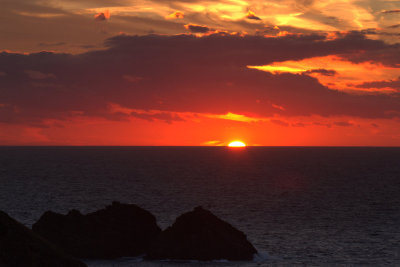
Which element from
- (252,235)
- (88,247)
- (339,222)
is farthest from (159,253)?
(339,222)

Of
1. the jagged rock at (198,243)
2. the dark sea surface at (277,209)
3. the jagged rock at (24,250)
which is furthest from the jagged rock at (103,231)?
the jagged rock at (24,250)

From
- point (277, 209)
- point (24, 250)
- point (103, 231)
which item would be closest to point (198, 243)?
point (103, 231)

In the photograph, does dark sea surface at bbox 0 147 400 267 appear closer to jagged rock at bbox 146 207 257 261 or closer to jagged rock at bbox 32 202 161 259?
jagged rock at bbox 146 207 257 261

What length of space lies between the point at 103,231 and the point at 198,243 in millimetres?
8691

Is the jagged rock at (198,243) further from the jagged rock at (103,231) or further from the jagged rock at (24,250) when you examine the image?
the jagged rock at (24,250)

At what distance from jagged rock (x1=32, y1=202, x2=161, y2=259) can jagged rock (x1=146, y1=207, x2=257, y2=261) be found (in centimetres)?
267

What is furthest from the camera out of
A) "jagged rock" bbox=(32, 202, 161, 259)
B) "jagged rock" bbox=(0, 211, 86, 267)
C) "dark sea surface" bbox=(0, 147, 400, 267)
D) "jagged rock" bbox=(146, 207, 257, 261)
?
"dark sea surface" bbox=(0, 147, 400, 267)

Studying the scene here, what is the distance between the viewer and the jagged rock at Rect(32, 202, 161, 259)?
4434cm

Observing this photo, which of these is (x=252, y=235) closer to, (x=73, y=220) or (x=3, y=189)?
(x=73, y=220)

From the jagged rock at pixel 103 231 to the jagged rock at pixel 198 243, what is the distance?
2.67m

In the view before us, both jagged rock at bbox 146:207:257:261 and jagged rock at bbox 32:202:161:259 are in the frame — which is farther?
jagged rock at bbox 32:202:161:259

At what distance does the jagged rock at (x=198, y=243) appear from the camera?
141 feet

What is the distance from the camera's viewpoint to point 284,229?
192ft

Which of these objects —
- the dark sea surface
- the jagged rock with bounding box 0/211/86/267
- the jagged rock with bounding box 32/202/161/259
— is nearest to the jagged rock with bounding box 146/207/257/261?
the dark sea surface
